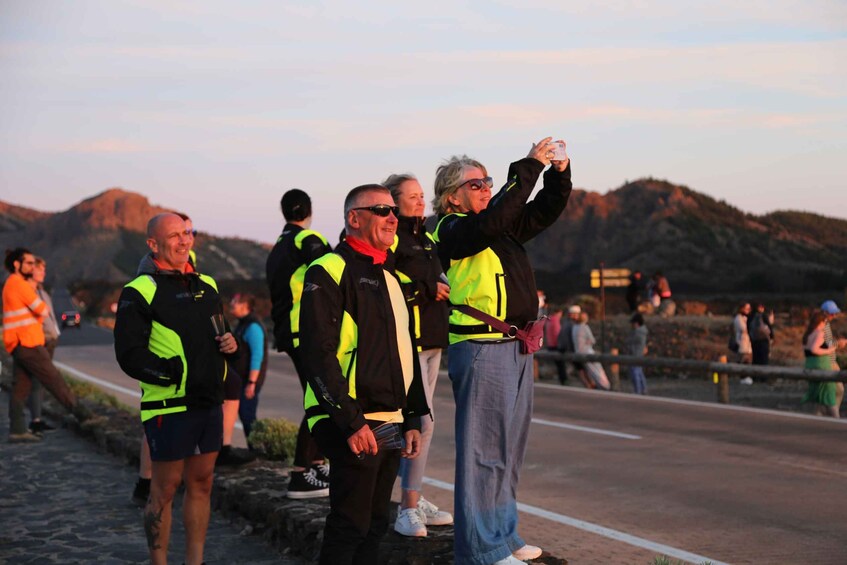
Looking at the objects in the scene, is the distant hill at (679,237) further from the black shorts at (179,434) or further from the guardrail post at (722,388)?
the black shorts at (179,434)

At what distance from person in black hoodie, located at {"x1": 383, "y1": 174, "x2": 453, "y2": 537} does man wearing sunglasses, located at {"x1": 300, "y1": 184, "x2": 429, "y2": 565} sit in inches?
29.7

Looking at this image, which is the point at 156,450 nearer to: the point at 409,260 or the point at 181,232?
the point at 181,232

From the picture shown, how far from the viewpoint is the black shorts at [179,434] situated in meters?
6.07

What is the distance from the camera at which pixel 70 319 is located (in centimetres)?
5625

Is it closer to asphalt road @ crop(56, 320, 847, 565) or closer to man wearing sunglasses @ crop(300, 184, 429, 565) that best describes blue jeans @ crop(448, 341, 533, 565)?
man wearing sunglasses @ crop(300, 184, 429, 565)

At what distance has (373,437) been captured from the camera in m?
4.87

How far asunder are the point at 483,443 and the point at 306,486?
2.09 metres

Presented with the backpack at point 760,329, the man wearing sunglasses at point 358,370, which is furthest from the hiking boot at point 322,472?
the backpack at point 760,329

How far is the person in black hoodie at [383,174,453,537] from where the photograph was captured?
6.20 meters

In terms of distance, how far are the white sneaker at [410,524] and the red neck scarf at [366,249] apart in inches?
77.3

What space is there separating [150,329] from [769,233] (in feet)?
362

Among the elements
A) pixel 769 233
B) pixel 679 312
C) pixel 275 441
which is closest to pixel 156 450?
pixel 275 441

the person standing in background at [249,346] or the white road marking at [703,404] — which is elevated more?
the person standing in background at [249,346]

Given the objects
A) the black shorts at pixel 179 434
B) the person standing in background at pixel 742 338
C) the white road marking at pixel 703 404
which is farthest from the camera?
the person standing in background at pixel 742 338
